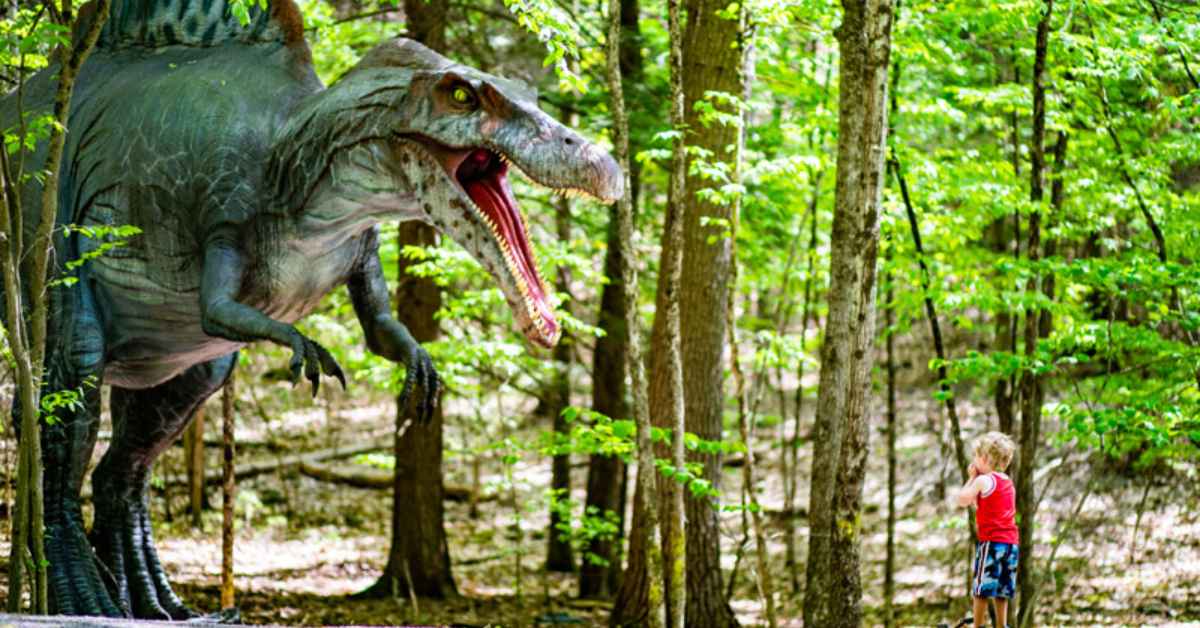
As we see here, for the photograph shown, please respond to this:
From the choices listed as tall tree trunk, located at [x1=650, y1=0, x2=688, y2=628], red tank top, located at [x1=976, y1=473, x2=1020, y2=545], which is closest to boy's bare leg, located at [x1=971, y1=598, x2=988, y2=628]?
red tank top, located at [x1=976, y1=473, x2=1020, y2=545]

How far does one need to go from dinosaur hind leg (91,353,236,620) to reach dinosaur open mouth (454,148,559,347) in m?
1.97

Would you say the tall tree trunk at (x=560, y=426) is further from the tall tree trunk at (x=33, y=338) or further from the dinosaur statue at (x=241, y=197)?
the tall tree trunk at (x=33, y=338)

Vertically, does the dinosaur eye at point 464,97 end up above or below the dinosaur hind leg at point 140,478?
above

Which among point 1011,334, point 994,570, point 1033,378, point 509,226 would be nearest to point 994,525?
point 994,570

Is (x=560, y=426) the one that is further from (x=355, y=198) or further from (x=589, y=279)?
(x=355, y=198)

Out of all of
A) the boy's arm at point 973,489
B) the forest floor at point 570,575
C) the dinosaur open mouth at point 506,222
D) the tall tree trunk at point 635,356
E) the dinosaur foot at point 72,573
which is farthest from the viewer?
the forest floor at point 570,575

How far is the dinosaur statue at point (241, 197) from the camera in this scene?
191 inches

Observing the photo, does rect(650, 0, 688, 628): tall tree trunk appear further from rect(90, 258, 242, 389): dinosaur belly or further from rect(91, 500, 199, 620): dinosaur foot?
rect(91, 500, 199, 620): dinosaur foot

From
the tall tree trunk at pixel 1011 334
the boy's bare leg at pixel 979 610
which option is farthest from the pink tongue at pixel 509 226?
the tall tree trunk at pixel 1011 334

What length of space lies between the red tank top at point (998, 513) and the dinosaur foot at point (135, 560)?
3.70 meters

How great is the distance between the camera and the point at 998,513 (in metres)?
5.74

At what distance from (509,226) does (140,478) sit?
2.55m

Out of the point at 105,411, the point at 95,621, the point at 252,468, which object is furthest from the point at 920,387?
the point at 95,621

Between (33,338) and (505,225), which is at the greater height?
(505,225)
